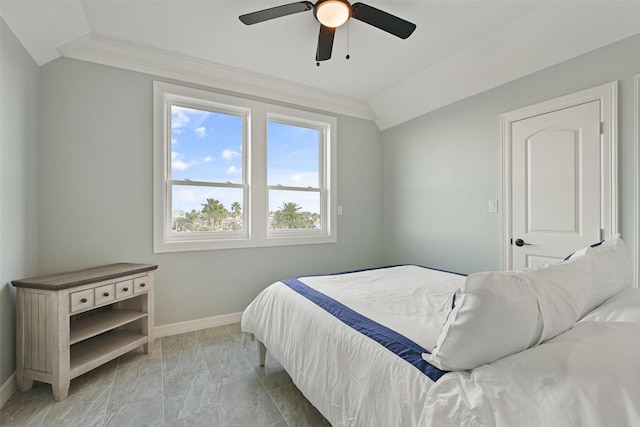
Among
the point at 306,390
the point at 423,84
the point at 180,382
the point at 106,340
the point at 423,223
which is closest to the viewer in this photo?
the point at 306,390

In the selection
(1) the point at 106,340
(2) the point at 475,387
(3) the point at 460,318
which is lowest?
(1) the point at 106,340

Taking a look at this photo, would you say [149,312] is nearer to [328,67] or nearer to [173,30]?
[173,30]

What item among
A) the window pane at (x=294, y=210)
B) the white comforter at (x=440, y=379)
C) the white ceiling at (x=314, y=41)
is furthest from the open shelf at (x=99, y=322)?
the white ceiling at (x=314, y=41)

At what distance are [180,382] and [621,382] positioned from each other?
2.24 m

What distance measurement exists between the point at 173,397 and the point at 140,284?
3.12ft

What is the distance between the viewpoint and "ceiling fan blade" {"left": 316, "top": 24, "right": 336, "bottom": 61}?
204cm

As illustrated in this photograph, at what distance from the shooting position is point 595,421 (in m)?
0.61

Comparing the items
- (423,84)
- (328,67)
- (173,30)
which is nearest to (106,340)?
(173,30)

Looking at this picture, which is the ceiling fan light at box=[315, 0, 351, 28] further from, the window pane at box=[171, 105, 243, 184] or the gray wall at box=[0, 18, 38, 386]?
the gray wall at box=[0, 18, 38, 386]

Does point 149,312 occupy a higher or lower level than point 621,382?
lower

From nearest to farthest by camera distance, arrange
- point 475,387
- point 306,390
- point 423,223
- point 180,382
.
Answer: point 475,387 < point 306,390 < point 180,382 < point 423,223

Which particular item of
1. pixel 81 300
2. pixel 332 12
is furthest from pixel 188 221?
pixel 332 12

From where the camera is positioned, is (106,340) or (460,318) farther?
(106,340)

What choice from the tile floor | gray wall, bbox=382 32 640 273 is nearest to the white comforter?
the tile floor
